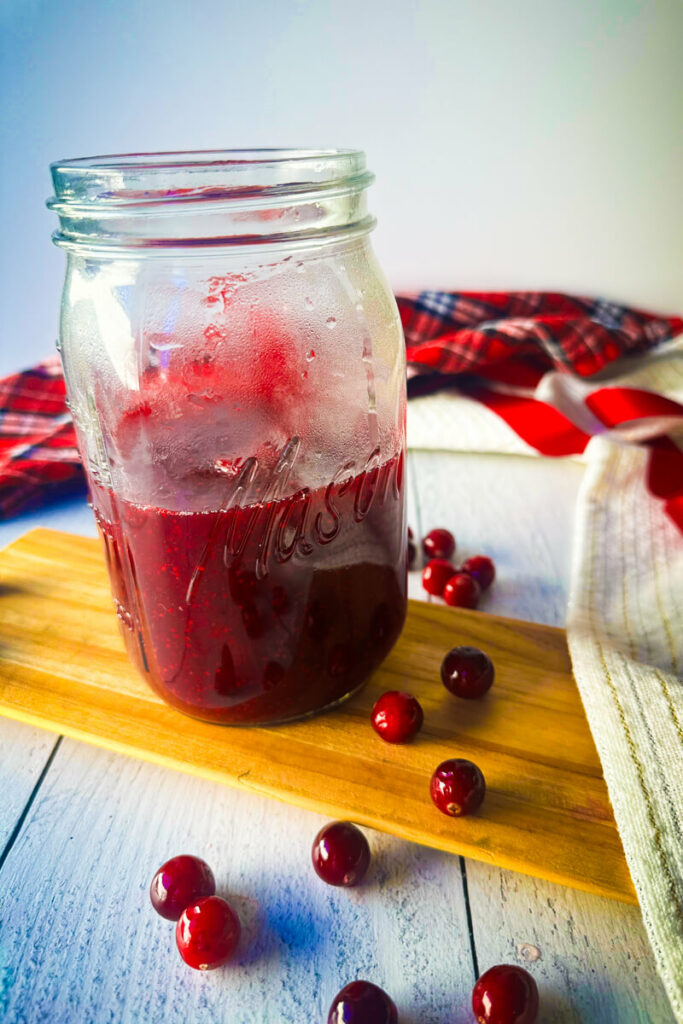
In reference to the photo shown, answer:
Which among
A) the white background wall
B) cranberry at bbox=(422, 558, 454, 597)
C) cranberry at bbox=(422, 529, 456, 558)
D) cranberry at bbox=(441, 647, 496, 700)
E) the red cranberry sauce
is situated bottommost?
cranberry at bbox=(422, 529, 456, 558)

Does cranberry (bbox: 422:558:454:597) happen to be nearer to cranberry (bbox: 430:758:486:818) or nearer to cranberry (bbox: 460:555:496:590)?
cranberry (bbox: 460:555:496:590)

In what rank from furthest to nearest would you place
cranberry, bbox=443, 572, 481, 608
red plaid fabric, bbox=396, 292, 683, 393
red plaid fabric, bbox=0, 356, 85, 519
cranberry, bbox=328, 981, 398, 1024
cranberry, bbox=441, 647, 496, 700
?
red plaid fabric, bbox=396, 292, 683, 393 → red plaid fabric, bbox=0, 356, 85, 519 → cranberry, bbox=443, 572, 481, 608 → cranberry, bbox=441, 647, 496, 700 → cranberry, bbox=328, 981, 398, 1024

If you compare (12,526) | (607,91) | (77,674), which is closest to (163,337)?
(77,674)

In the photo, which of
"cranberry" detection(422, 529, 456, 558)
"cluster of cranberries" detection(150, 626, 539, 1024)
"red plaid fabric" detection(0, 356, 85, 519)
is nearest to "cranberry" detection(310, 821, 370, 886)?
"cluster of cranberries" detection(150, 626, 539, 1024)

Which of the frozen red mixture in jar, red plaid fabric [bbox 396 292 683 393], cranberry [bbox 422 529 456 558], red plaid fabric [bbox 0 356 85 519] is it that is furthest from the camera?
red plaid fabric [bbox 396 292 683 393]

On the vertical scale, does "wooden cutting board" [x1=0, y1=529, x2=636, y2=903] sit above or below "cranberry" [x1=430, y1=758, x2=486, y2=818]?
below

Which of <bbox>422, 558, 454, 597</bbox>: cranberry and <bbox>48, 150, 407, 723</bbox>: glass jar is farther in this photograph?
<bbox>422, 558, 454, 597</bbox>: cranberry

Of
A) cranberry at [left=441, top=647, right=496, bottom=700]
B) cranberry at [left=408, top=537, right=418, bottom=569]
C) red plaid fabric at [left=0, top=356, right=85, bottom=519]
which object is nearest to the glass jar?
cranberry at [left=441, top=647, right=496, bottom=700]

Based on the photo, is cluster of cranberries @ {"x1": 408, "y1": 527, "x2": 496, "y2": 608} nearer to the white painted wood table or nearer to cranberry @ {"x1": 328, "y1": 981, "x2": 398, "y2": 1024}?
the white painted wood table
